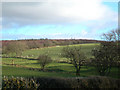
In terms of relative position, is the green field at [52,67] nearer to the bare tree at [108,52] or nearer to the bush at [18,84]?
the bare tree at [108,52]

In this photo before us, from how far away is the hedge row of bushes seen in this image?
266 inches

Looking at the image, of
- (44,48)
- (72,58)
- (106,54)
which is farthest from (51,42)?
(106,54)

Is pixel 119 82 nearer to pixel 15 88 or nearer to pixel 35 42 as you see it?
pixel 15 88

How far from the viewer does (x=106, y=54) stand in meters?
13.6

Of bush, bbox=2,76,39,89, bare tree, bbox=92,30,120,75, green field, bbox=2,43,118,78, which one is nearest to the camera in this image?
bush, bbox=2,76,39,89

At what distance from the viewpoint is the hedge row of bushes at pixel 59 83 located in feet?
22.2

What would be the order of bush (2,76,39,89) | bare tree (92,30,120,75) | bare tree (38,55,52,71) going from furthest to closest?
bare tree (38,55,52,71), bare tree (92,30,120,75), bush (2,76,39,89)

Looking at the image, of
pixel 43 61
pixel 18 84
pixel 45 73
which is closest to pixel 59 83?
pixel 18 84

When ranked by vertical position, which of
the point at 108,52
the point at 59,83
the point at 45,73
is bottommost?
the point at 45,73

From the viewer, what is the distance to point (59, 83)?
22.9 feet

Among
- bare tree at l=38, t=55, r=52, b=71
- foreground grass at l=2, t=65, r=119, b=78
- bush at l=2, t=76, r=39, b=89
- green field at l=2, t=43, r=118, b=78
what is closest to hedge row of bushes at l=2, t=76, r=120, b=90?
bush at l=2, t=76, r=39, b=89

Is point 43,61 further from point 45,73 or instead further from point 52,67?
point 45,73

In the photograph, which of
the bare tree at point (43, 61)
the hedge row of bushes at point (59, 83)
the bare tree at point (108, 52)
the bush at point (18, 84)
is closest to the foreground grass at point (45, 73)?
the bare tree at point (108, 52)

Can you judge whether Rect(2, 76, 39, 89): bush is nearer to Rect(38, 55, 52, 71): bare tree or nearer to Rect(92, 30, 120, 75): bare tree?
Rect(92, 30, 120, 75): bare tree
